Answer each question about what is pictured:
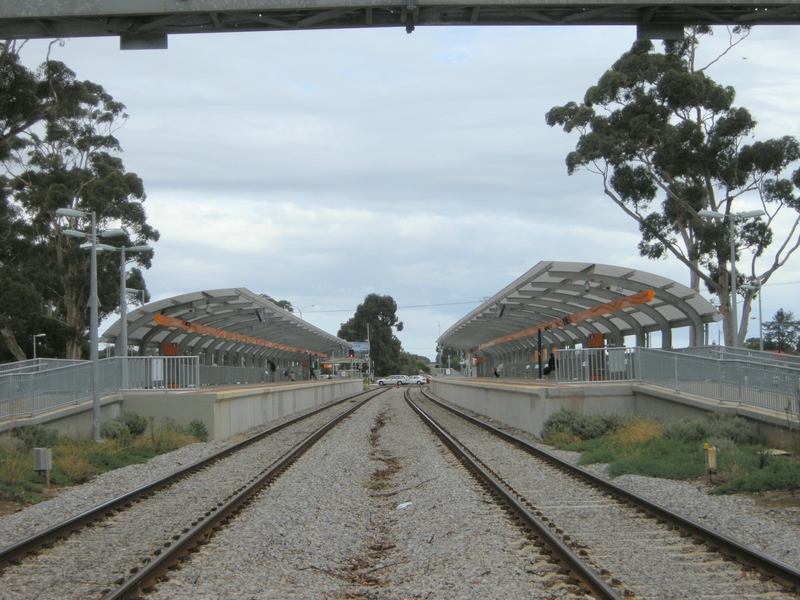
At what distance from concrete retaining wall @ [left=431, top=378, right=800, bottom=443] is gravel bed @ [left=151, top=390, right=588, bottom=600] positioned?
521 centimetres

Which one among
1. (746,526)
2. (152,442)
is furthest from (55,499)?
(746,526)

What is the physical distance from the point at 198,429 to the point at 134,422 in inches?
61.9

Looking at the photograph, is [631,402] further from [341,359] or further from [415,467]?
[341,359]

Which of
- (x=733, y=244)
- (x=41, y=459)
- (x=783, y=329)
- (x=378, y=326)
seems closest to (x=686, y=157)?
(x=733, y=244)

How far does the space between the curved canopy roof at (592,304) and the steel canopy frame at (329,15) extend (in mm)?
12528

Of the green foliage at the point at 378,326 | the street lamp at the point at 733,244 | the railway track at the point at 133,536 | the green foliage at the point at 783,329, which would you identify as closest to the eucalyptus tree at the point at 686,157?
the street lamp at the point at 733,244

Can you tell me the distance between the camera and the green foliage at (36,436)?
1582 centimetres

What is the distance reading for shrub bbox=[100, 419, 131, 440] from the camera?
19.2 meters

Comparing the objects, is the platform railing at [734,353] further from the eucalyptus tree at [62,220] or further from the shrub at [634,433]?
the eucalyptus tree at [62,220]

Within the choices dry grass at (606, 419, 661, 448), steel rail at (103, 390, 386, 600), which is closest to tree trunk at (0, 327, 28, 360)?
steel rail at (103, 390, 386, 600)

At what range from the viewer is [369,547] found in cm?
847

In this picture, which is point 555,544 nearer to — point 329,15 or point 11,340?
point 329,15

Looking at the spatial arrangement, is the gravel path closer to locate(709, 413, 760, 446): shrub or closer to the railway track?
the railway track

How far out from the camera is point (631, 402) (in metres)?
20.2
